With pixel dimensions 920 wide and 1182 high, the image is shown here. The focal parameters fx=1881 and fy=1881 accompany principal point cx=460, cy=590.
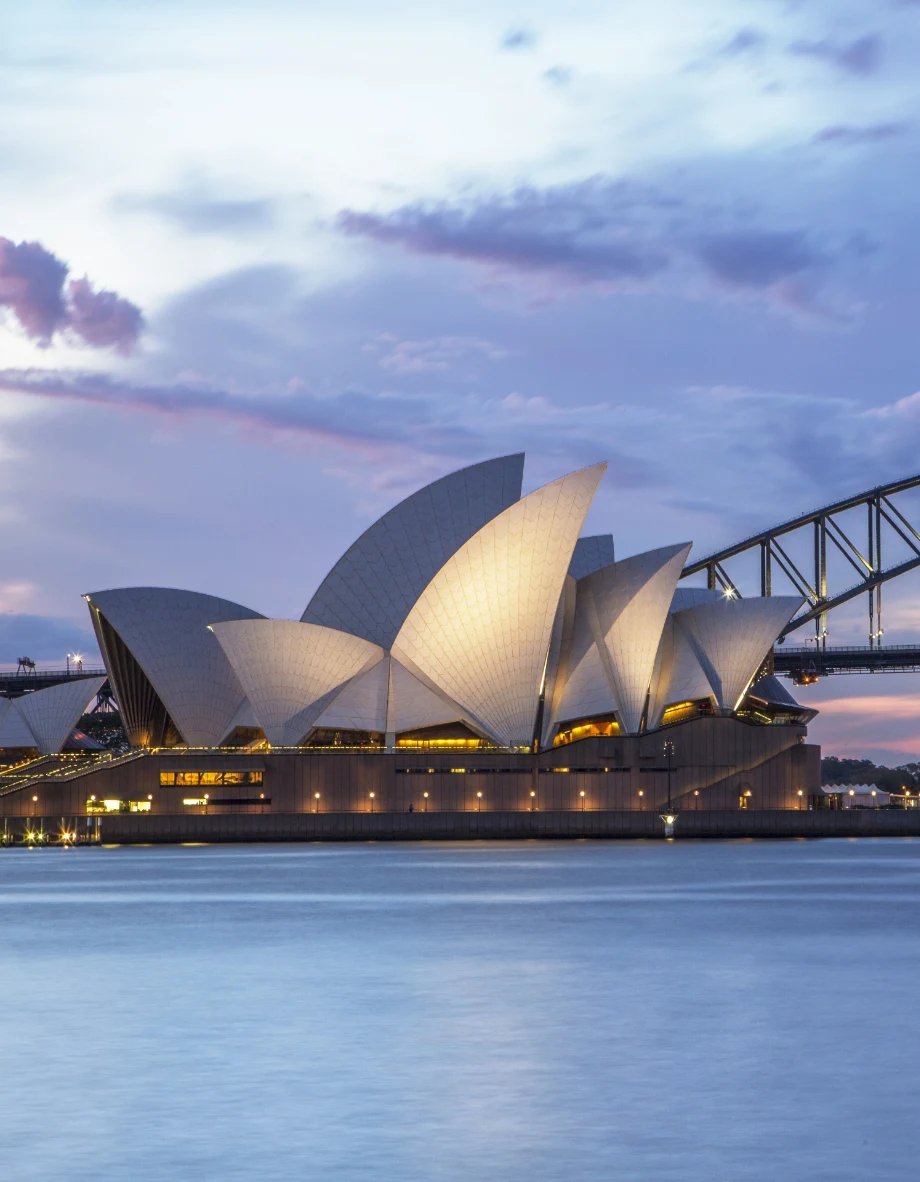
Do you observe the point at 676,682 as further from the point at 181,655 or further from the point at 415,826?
the point at 181,655

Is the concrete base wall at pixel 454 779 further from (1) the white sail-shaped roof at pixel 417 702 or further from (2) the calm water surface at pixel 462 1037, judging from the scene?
(2) the calm water surface at pixel 462 1037

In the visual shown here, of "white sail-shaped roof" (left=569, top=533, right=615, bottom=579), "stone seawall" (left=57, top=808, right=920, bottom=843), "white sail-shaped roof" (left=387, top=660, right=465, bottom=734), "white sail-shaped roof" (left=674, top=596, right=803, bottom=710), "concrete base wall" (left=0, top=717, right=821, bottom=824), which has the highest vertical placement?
"white sail-shaped roof" (left=569, top=533, right=615, bottom=579)

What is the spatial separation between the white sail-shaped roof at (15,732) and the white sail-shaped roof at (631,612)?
42.3 meters

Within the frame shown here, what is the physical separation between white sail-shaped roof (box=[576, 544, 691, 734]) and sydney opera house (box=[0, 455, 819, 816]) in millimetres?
80

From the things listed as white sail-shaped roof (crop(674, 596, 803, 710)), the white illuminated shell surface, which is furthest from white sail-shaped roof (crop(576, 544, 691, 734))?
white sail-shaped roof (crop(674, 596, 803, 710))

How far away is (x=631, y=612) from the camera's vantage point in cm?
8075

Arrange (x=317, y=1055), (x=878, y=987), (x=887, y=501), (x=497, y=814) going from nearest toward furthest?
(x=317, y=1055) < (x=878, y=987) < (x=497, y=814) < (x=887, y=501)

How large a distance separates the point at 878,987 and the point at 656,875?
30.1m

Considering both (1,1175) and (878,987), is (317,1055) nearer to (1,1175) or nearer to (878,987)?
(1,1175)

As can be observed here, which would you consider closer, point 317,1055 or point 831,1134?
point 831,1134

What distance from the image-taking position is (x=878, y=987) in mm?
28156

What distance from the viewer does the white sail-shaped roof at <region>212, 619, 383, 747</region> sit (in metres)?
82.6

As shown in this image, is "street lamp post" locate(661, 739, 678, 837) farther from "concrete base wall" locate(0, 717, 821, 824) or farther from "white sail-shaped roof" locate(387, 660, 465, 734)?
"white sail-shaped roof" locate(387, 660, 465, 734)

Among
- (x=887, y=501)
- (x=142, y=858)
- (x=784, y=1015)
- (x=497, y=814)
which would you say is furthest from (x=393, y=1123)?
(x=887, y=501)
